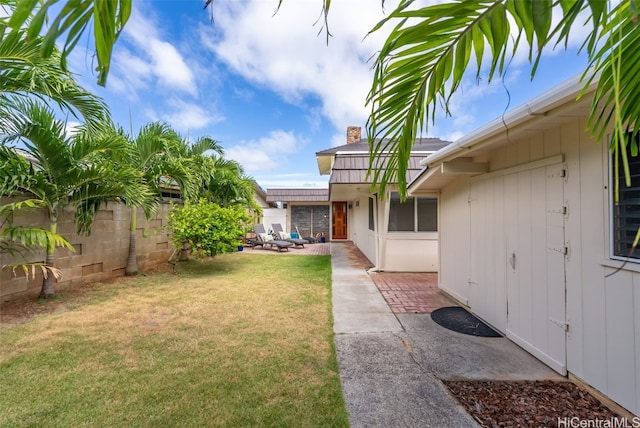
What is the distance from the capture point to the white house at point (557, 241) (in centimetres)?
227

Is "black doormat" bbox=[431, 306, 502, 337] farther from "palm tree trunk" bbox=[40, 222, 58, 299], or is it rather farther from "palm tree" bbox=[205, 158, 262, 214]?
"palm tree" bbox=[205, 158, 262, 214]

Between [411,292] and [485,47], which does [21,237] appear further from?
[411,292]

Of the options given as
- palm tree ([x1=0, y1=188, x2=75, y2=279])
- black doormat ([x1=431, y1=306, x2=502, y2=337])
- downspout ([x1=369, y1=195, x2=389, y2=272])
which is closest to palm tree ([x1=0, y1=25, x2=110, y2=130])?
palm tree ([x1=0, y1=188, x2=75, y2=279])

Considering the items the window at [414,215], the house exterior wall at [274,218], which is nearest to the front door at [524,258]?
the window at [414,215]

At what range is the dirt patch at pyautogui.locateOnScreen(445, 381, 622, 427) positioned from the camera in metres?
2.19

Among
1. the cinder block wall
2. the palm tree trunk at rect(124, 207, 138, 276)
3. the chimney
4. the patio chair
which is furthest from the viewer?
the patio chair

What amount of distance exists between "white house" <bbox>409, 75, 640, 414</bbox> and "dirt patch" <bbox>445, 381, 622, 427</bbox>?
0.20 metres

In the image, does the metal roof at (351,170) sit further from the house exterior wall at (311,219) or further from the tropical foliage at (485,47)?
the house exterior wall at (311,219)

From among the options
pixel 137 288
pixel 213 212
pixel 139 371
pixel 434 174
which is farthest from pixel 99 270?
pixel 434 174

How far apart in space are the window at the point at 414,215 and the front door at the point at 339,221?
10.1 metres

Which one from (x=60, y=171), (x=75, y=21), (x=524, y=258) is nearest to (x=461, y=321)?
(x=524, y=258)

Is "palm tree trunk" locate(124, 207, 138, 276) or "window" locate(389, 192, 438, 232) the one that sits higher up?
"window" locate(389, 192, 438, 232)

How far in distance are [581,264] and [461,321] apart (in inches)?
79.4

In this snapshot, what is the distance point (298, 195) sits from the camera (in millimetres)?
18109
